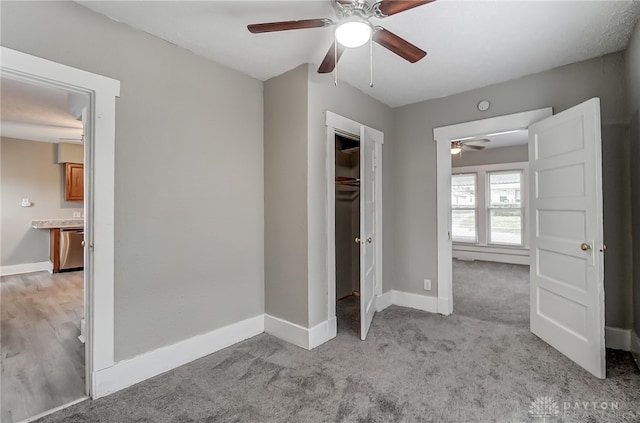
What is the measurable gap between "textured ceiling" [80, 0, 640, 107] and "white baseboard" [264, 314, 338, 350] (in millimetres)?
2323

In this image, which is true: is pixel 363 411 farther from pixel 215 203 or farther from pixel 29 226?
pixel 29 226

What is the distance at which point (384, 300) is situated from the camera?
11.9 feet

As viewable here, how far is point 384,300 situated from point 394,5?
3.02 meters

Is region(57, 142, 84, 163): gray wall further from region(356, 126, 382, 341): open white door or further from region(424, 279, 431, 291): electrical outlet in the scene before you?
region(424, 279, 431, 291): electrical outlet

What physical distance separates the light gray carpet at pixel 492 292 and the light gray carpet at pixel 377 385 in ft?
2.05

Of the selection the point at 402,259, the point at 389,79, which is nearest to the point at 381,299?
the point at 402,259

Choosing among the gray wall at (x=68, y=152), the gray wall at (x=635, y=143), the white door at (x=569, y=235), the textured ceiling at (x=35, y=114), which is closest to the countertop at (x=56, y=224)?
the gray wall at (x=68, y=152)

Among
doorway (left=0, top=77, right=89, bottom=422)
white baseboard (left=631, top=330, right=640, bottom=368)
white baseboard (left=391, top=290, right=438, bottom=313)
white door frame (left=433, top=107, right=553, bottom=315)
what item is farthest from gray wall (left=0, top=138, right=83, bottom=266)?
white baseboard (left=631, top=330, right=640, bottom=368)

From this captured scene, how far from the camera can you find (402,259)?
3.77 m

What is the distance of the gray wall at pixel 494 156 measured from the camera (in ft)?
20.4

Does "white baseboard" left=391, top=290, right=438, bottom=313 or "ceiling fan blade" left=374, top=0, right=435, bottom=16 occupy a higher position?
"ceiling fan blade" left=374, top=0, right=435, bottom=16

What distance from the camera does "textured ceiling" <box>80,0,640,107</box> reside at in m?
1.92

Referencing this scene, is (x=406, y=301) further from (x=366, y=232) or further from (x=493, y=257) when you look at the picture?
(x=493, y=257)

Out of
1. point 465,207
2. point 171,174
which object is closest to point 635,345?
point 171,174
